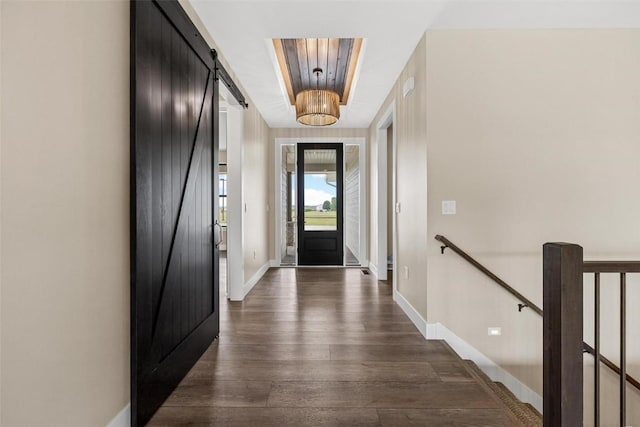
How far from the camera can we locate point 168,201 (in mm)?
1947

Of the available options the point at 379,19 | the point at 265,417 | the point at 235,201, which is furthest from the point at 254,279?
the point at 379,19

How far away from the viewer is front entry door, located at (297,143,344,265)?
6.29m

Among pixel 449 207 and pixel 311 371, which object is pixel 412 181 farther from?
pixel 311 371

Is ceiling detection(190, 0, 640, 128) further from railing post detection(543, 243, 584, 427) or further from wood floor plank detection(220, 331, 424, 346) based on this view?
wood floor plank detection(220, 331, 424, 346)

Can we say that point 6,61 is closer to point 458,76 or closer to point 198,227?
point 198,227

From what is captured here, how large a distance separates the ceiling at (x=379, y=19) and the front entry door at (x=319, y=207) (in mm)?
2972

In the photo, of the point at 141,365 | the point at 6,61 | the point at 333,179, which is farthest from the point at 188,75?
the point at 333,179

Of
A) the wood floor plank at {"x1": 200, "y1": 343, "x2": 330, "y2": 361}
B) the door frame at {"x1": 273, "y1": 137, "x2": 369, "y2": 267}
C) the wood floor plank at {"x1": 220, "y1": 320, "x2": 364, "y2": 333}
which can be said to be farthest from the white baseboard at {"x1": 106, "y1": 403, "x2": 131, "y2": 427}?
the door frame at {"x1": 273, "y1": 137, "x2": 369, "y2": 267}

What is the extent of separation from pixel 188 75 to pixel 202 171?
0.66m

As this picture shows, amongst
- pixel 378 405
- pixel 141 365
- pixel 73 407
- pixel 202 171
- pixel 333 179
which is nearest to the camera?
pixel 73 407

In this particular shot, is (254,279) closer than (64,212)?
No

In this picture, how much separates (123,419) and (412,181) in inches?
110

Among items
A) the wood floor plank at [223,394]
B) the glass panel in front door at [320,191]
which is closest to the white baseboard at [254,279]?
the glass panel in front door at [320,191]

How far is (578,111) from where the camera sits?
9.48ft
